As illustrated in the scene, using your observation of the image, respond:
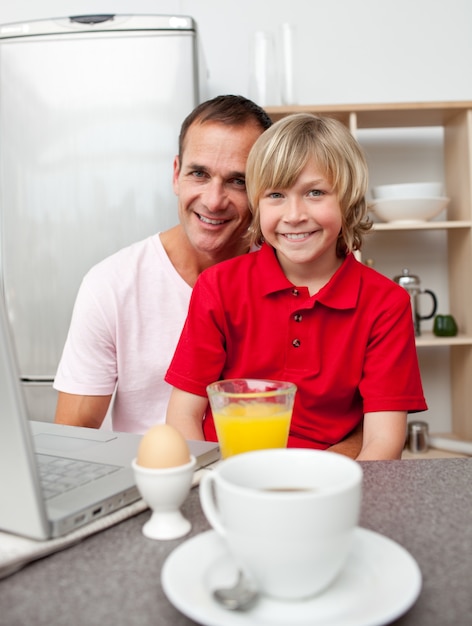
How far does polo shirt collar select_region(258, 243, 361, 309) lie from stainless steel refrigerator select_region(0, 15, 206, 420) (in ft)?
3.25

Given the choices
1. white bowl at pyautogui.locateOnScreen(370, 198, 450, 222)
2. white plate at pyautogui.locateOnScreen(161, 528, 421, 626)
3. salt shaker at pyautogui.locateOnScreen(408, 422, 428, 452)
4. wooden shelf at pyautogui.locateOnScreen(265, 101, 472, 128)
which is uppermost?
wooden shelf at pyautogui.locateOnScreen(265, 101, 472, 128)

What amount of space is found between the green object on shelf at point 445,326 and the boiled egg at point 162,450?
2193mm

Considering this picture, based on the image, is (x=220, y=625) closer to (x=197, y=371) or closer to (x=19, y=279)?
(x=197, y=371)

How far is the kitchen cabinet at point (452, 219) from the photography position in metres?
2.49

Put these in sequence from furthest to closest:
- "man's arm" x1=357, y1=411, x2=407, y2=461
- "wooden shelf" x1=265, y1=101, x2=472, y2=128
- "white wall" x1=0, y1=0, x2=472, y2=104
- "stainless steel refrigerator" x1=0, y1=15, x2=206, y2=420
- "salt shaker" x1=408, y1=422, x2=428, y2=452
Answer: "white wall" x1=0, y1=0, x2=472, y2=104, "salt shaker" x1=408, y1=422, x2=428, y2=452, "wooden shelf" x1=265, y1=101, x2=472, y2=128, "stainless steel refrigerator" x1=0, y1=15, x2=206, y2=420, "man's arm" x1=357, y1=411, x2=407, y2=461

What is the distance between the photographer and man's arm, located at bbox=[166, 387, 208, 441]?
3.99ft

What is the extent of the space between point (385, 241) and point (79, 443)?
2262 mm

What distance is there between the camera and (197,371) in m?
1.25

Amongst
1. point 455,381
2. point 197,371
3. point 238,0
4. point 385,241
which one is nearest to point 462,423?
point 455,381

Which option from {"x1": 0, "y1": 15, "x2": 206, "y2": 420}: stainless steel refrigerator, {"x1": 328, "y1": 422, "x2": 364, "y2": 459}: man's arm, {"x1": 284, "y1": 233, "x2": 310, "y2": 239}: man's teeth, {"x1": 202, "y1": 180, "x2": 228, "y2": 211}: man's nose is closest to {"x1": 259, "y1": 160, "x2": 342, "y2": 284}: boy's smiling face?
{"x1": 284, "y1": 233, "x2": 310, "y2": 239}: man's teeth

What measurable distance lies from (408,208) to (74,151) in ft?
4.23

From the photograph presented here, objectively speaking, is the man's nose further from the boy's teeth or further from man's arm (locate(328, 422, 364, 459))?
man's arm (locate(328, 422, 364, 459))

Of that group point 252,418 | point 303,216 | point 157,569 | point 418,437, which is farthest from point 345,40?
point 157,569

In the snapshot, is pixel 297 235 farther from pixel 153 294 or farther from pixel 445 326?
pixel 445 326
